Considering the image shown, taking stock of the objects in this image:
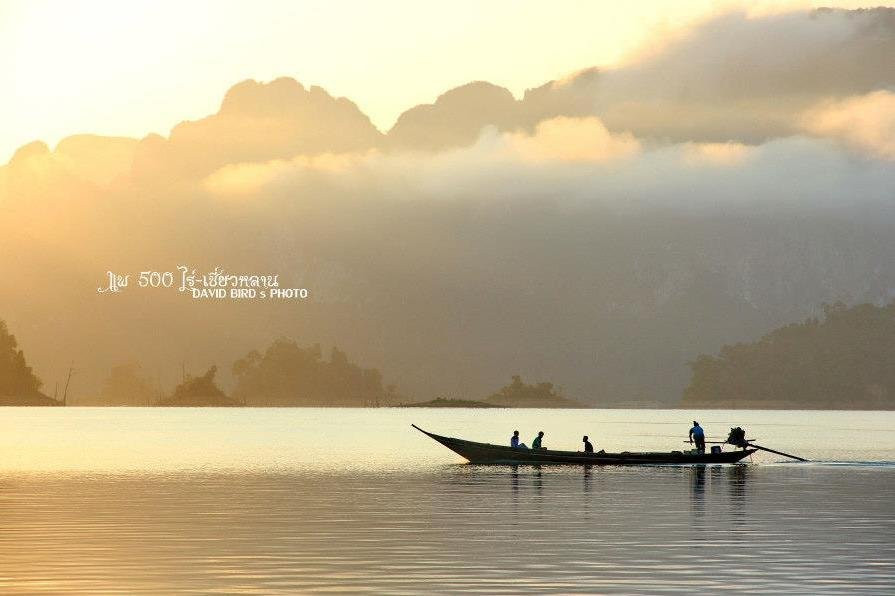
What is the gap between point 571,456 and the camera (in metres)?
102

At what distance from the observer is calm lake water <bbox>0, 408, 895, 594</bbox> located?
43.3 meters

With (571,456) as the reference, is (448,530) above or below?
below

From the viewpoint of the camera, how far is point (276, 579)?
43.1 meters

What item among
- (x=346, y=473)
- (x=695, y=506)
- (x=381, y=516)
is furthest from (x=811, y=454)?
(x=381, y=516)

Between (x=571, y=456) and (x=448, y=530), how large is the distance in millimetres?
44962

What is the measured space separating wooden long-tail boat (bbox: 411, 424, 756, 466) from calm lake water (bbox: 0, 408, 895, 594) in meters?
1.43

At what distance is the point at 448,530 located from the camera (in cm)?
5784

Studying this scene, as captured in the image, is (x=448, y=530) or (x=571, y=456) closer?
(x=448, y=530)

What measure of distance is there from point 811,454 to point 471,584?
115 m

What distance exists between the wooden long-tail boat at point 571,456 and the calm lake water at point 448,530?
143cm

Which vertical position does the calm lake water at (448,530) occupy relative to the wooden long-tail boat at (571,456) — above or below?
below

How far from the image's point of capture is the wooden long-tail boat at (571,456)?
102125 mm

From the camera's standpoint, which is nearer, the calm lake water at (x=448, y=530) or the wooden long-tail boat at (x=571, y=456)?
the calm lake water at (x=448, y=530)

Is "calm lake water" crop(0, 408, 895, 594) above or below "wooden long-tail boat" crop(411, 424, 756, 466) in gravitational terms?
below
